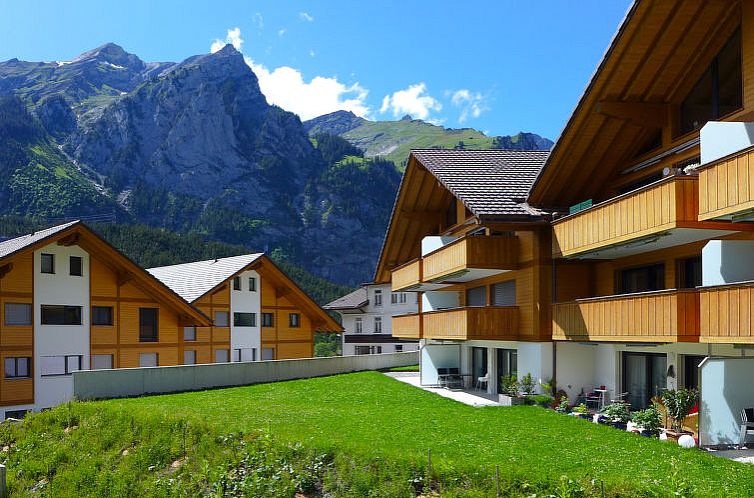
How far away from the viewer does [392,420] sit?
20.8 m

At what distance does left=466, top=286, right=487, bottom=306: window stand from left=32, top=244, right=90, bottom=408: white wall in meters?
16.8

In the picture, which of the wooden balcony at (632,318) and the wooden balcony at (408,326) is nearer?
the wooden balcony at (632,318)

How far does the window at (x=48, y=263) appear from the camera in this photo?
32.8 meters

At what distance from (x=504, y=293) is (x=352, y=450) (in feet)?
47.0

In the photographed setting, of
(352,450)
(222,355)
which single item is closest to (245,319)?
(222,355)

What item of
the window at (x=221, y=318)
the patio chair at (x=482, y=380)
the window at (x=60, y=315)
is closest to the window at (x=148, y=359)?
the window at (x=60, y=315)

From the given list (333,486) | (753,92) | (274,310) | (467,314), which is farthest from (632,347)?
(274,310)

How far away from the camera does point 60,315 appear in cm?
3319

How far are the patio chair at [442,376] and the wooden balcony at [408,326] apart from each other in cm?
183

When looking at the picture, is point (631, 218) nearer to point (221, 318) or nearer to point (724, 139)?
point (724, 139)

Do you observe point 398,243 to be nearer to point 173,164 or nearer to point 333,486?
point 333,486

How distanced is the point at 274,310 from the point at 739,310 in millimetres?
35788

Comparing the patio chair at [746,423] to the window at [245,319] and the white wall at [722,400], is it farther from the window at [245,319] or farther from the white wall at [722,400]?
the window at [245,319]

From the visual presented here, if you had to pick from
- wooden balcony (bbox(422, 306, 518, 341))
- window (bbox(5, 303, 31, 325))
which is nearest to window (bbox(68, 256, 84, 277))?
window (bbox(5, 303, 31, 325))
